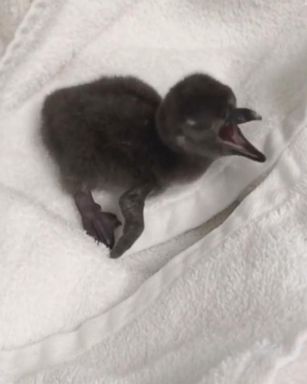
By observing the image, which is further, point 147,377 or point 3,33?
point 3,33

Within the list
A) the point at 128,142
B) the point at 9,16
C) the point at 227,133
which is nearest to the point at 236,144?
the point at 227,133

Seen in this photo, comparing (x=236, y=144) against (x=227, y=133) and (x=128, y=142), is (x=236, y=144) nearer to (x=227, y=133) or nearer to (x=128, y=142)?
(x=227, y=133)

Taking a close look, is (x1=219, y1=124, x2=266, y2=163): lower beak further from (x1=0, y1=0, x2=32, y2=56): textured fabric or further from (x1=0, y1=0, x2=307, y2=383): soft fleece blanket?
(x1=0, y1=0, x2=32, y2=56): textured fabric

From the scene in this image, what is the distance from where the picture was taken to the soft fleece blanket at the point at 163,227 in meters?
1.32

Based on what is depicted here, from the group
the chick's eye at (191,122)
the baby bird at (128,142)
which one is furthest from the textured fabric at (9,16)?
the chick's eye at (191,122)

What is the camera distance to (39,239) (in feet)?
→ 5.25

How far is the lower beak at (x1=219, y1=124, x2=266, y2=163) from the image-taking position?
1.43 metres

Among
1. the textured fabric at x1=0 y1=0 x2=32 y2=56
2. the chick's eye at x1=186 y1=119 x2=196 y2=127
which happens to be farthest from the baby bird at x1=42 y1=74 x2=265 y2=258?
the textured fabric at x1=0 y1=0 x2=32 y2=56

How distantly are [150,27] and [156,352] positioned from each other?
0.75m

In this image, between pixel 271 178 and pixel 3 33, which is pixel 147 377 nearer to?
pixel 271 178

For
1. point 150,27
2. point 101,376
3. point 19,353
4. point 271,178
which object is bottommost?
point 19,353

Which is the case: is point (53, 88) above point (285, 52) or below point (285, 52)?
below

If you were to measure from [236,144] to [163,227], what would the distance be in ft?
0.84

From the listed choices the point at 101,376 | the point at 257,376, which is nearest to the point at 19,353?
the point at 101,376
